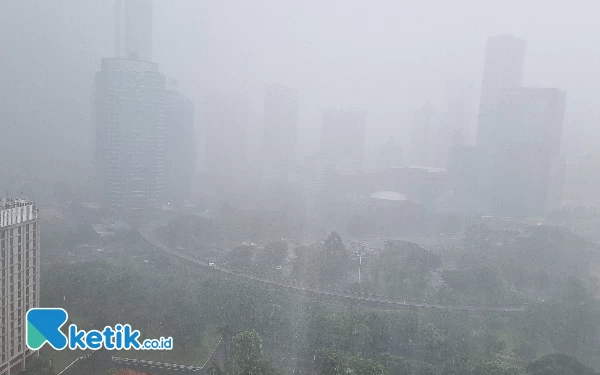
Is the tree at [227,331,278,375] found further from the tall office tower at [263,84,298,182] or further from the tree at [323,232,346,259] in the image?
the tall office tower at [263,84,298,182]

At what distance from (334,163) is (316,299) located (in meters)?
12.2

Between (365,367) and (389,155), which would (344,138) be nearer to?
(389,155)

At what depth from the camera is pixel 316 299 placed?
868 centimetres

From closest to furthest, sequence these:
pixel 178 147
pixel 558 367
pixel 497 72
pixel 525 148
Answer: pixel 558 367, pixel 178 147, pixel 525 148, pixel 497 72

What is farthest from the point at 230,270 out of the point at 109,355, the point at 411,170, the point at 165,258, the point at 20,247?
the point at 411,170

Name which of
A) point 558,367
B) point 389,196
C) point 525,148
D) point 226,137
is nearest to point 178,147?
point 226,137

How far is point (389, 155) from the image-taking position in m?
22.2

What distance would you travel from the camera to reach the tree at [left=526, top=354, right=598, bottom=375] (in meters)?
5.46

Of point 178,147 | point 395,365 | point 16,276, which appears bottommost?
point 395,365

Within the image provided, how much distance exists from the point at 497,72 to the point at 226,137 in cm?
1057

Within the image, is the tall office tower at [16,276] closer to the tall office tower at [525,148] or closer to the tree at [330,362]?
the tree at [330,362]

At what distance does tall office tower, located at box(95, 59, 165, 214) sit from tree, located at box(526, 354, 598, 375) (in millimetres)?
12310

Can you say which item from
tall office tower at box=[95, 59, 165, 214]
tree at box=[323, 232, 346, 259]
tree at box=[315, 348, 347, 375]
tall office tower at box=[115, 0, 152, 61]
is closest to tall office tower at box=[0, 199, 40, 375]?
tree at box=[315, 348, 347, 375]

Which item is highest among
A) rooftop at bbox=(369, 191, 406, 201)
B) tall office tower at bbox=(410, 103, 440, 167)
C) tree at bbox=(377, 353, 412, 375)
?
tall office tower at bbox=(410, 103, 440, 167)
